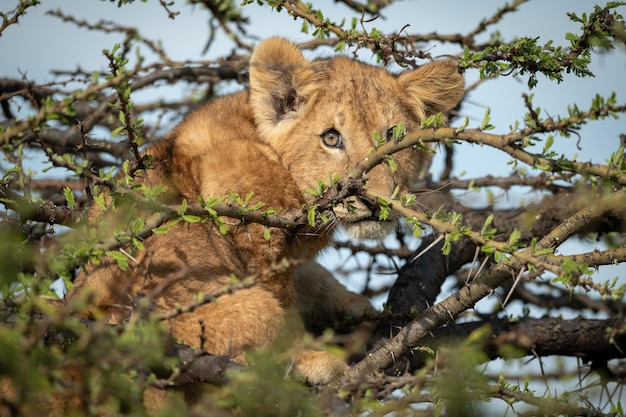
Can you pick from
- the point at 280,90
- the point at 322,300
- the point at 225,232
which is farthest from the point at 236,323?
the point at 280,90

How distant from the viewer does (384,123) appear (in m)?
5.18

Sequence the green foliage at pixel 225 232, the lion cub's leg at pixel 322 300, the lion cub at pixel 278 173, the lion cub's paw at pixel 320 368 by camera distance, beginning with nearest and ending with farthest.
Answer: the green foliage at pixel 225 232 → the lion cub at pixel 278 173 → the lion cub's paw at pixel 320 368 → the lion cub's leg at pixel 322 300

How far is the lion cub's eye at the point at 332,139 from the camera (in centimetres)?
515

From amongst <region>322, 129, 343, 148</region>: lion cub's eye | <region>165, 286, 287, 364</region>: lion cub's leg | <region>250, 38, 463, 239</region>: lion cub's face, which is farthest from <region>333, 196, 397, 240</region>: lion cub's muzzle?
<region>165, 286, 287, 364</region>: lion cub's leg

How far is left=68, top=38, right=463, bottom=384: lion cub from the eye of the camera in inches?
162

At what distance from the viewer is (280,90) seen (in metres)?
5.26

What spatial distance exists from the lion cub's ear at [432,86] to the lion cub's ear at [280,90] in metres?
0.74

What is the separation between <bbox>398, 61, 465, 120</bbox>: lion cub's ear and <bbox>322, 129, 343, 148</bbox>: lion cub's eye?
2.45 feet

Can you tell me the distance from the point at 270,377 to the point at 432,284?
11.3ft

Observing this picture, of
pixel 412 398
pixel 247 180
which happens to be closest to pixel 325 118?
pixel 247 180

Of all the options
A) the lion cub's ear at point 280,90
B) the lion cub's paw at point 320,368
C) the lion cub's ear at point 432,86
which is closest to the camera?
the lion cub's paw at point 320,368

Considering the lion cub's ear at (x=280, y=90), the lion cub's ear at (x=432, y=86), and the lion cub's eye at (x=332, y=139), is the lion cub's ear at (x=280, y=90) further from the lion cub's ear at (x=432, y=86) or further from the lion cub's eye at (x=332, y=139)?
the lion cub's ear at (x=432, y=86)

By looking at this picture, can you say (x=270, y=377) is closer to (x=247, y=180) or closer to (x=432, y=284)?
(x=247, y=180)

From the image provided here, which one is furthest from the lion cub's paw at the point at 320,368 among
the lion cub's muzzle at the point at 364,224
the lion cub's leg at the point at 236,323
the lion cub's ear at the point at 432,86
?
the lion cub's ear at the point at 432,86
